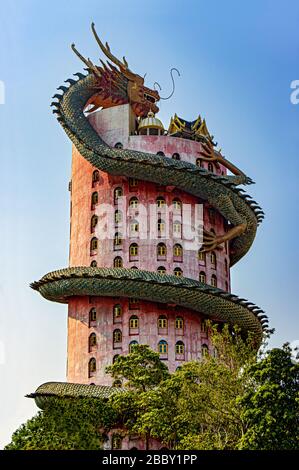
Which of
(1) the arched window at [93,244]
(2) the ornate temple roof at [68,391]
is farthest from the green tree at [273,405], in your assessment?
(1) the arched window at [93,244]

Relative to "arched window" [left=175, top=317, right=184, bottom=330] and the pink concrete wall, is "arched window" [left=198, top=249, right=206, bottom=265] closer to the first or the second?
the pink concrete wall

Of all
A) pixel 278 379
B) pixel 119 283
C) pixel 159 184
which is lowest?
pixel 278 379

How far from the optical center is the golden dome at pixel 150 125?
5347cm

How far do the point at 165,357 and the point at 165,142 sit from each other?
1173cm

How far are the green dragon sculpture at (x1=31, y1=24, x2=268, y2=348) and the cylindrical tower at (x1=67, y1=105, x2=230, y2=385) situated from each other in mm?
1063

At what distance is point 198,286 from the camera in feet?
156

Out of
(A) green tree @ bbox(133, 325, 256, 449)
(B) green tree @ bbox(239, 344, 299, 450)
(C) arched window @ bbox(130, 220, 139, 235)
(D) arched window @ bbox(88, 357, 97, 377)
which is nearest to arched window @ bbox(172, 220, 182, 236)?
(C) arched window @ bbox(130, 220, 139, 235)

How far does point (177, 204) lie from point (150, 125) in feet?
16.4

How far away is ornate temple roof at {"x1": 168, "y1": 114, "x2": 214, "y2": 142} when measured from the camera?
54.4 meters

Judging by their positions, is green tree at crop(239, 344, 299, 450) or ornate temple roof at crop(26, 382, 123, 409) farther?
ornate temple roof at crop(26, 382, 123, 409)

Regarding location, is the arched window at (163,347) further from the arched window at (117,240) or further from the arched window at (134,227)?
the arched window at (134,227)

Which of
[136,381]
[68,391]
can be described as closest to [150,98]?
[68,391]
